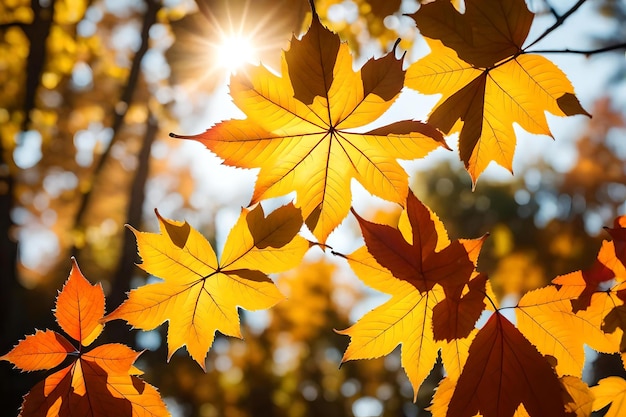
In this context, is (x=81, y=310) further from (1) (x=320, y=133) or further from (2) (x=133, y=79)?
(2) (x=133, y=79)

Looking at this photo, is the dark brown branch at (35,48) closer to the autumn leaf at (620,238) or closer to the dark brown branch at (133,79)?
the dark brown branch at (133,79)

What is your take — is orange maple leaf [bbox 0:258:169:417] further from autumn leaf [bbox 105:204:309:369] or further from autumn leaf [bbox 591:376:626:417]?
autumn leaf [bbox 591:376:626:417]

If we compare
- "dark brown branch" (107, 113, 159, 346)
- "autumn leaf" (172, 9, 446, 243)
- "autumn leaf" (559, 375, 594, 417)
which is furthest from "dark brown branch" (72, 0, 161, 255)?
"autumn leaf" (559, 375, 594, 417)

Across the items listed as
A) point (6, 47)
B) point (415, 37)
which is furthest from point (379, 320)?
point (6, 47)

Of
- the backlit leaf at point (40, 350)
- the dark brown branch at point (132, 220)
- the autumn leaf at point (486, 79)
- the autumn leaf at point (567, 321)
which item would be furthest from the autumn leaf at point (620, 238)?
the dark brown branch at point (132, 220)

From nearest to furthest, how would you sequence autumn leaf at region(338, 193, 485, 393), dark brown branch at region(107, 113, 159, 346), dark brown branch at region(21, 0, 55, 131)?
autumn leaf at region(338, 193, 485, 393) → dark brown branch at region(21, 0, 55, 131) → dark brown branch at region(107, 113, 159, 346)

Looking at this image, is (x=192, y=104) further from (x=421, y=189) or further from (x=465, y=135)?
(x=421, y=189)
